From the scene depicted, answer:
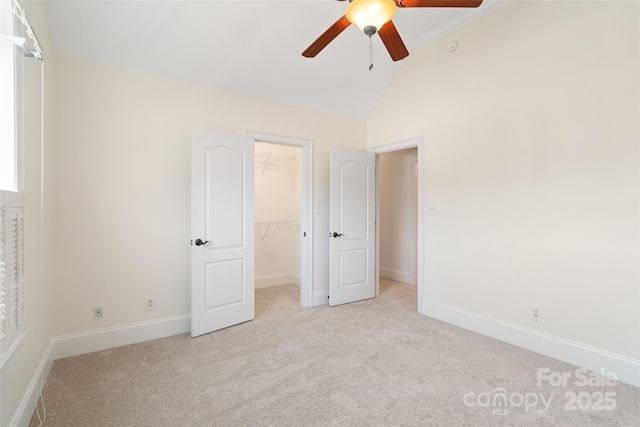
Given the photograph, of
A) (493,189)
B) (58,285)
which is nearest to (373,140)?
(493,189)

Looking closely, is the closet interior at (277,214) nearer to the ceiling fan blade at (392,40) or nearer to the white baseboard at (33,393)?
the white baseboard at (33,393)

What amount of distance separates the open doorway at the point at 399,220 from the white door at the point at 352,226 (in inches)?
31.1

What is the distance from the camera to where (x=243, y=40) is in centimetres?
277

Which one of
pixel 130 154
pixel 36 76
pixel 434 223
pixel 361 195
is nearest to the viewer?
pixel 36 76

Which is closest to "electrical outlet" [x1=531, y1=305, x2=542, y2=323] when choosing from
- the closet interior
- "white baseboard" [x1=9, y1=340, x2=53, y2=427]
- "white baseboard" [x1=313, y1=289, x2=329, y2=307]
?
"white baseboard" [x1=313, y1=289, x2=329, y2=307]

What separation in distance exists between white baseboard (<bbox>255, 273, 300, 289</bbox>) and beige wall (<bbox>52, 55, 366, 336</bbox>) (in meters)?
1.70

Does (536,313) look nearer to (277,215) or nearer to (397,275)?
(397,275)

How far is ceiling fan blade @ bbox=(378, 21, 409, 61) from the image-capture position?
175 centimetres

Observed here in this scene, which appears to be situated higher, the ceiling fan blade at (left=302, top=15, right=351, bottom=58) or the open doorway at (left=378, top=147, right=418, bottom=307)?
the ceiling fan blade at (left=302, top=15, right=351, bottom=58)

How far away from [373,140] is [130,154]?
2887 millimetres

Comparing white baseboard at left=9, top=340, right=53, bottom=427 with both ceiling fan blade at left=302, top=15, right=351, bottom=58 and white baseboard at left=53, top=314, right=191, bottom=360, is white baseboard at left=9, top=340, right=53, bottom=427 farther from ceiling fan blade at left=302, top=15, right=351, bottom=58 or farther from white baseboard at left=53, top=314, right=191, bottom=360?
ceiling fan blade at left=302, top=15, right=351, bottom=58

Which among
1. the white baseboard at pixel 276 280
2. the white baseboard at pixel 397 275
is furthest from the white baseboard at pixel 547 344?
the white baseboard at pixel 276 280

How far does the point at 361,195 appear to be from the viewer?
3975mm

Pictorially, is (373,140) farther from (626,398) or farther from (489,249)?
(626,398)
